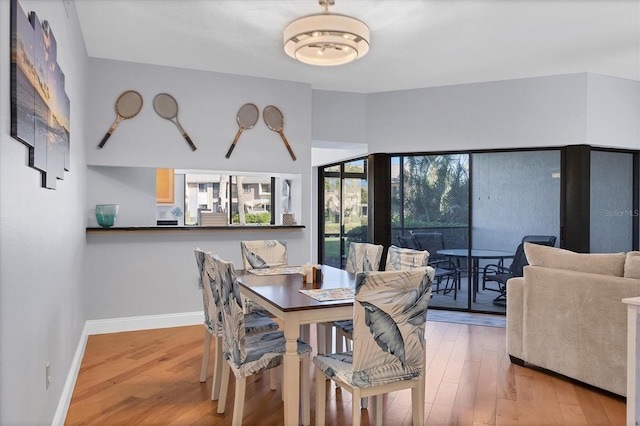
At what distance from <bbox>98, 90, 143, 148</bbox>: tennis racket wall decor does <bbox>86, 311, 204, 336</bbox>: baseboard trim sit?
1741mm

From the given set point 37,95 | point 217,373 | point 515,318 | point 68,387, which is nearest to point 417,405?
point 217,373

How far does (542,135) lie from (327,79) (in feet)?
8.05

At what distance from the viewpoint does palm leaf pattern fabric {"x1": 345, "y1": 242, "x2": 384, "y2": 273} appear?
344cm

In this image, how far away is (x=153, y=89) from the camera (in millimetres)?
4598

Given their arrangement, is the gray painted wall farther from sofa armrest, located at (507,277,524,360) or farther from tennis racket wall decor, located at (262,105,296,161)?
sofa armrest, located at (507,277,524,360)

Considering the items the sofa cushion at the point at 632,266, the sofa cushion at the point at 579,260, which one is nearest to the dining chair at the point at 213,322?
the sofa cushion at the point at 579,260

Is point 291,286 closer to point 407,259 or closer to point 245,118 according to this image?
point 407,259

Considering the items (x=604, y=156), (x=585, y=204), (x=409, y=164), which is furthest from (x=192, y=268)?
(x=604, y=156)

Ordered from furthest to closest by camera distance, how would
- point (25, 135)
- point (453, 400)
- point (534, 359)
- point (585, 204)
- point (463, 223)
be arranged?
point (463, 223)
point (585, 204)
point (534, 359)
point (453, 400)
point (25, 135)

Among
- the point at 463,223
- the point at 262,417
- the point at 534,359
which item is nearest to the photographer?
the point at 262,417

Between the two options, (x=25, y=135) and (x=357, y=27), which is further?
(x=357, y=27)

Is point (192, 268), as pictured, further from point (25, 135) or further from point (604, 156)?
point (604, 156)

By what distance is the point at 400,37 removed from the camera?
385cm

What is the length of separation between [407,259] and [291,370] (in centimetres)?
119
